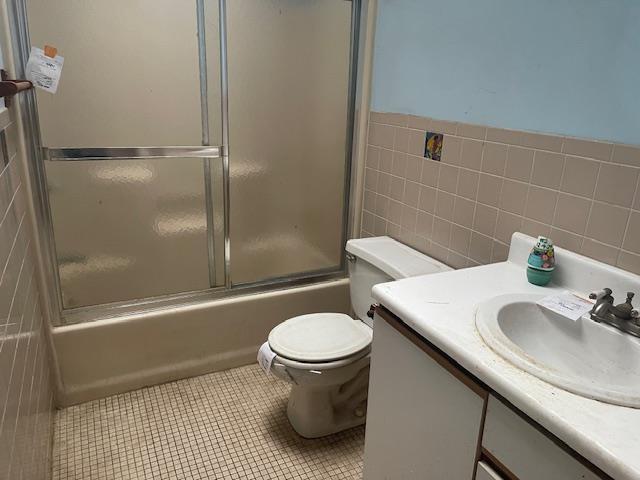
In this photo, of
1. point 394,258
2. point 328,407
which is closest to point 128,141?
point 394,258

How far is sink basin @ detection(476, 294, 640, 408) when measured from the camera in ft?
3.00

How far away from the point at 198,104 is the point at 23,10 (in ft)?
2.05

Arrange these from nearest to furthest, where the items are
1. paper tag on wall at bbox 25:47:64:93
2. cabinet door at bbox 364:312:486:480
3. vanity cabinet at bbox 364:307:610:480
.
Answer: vanity cabinet at bbox 364:307:610:480 < cabinet door at bbox 364:312:486:480 < paper tag on wall at bbox 25:47:64:93

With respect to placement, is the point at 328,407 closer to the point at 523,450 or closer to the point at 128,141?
the point at 523,450

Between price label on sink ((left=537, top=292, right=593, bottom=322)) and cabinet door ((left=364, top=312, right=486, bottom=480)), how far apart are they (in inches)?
14.0

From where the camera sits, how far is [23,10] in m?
1.52

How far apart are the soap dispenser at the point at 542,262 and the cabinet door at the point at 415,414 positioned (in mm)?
442

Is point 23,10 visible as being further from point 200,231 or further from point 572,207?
point 572,207

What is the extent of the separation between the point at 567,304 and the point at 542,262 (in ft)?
0.51

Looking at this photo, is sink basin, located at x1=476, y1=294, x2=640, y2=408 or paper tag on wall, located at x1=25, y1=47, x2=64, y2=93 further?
paper tag on wall, located at x1=25, y1=47, x2=64, y2=93

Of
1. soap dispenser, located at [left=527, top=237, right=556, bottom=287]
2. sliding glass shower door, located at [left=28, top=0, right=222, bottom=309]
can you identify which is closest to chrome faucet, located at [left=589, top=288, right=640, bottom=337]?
soap dispenser, located at [left=527, top=237, right=556, bottom=287]

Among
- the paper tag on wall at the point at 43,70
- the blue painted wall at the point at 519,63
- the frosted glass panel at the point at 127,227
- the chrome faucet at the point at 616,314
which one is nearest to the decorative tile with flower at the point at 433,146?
the blue painted wall at the point at 519,63

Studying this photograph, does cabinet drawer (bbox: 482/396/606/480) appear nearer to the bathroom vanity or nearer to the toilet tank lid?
the bathroom vanity

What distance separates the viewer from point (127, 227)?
1896mm
